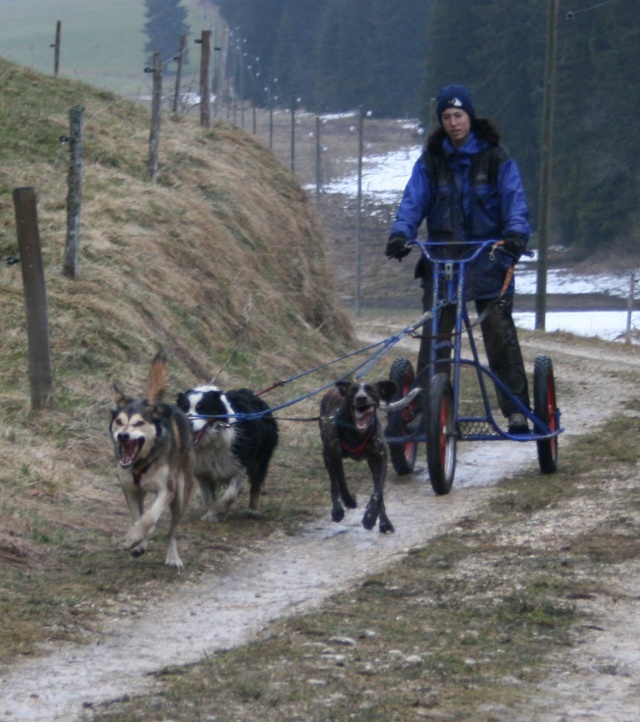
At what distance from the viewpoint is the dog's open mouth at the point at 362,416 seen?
762cm

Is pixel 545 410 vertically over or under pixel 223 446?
over

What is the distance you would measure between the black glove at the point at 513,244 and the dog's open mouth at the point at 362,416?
1608 millimetres

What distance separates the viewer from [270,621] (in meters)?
5.68

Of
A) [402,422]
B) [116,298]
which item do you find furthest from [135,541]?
[116,298]

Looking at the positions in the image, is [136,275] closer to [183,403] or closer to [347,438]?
[183,403]

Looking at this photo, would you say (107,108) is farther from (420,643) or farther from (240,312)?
(420,643)

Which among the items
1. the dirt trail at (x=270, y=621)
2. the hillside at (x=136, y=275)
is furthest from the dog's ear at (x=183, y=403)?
the dirt trail at (x=270, y=621)

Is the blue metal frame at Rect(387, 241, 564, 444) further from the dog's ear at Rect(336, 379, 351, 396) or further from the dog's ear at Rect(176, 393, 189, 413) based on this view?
the dog's ear at Rect(176, 393, 189, 413)

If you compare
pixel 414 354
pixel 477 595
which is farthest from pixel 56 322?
pixel 414 354

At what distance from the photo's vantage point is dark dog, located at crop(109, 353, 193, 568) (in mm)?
6562

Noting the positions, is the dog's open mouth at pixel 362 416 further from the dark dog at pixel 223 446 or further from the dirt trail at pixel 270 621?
the dark dog at pixel 223 446

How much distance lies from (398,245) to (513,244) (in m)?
0.76

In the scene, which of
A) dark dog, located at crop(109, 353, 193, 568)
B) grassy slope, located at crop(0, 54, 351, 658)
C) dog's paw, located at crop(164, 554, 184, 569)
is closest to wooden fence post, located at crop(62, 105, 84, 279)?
grassy slope, located at crop(0, 54, 351, 658)

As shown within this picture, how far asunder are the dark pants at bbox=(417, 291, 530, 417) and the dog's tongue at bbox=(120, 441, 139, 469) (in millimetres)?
2827
